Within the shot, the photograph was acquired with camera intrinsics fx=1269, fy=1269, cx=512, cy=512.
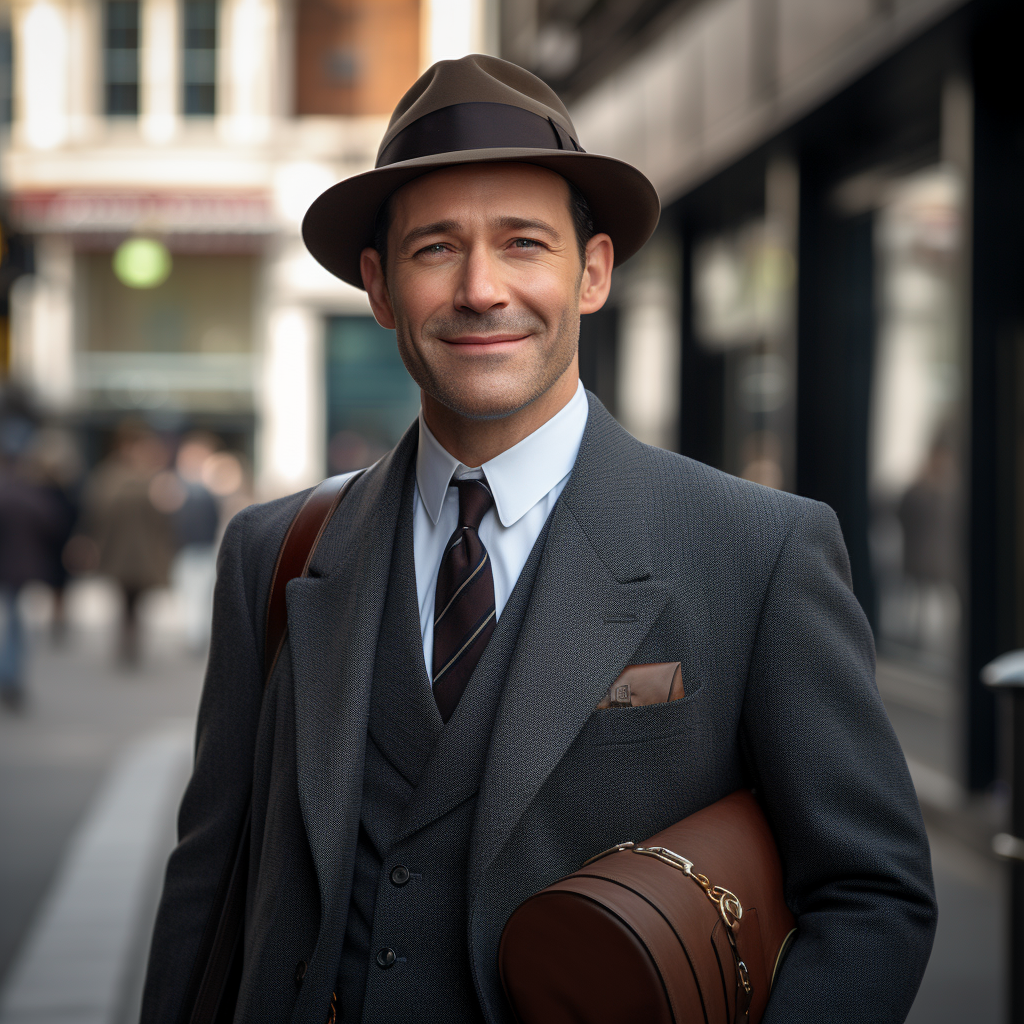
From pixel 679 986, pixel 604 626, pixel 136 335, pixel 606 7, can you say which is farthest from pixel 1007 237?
pixel 136 335

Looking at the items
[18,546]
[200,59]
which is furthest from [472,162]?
[200,59]

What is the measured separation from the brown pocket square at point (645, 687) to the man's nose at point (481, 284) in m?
0.56

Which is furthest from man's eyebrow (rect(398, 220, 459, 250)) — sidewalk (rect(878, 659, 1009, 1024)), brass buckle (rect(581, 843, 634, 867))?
sidewalk (rect(878, 659, 1009, 1024))

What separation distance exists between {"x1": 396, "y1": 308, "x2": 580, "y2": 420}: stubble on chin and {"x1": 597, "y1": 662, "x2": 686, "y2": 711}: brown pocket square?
0.43m

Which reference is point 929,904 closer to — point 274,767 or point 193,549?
point 274,767

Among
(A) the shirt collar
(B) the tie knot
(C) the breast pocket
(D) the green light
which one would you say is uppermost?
(D) the green light

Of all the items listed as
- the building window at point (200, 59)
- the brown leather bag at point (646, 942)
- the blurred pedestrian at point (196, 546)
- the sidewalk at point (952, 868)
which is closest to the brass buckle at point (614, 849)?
the brown leather bag at point (646, 942)

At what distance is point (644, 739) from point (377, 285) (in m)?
0.87

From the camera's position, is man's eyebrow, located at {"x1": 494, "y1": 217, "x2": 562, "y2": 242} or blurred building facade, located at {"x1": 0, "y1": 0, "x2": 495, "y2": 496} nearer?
man's eyebrow, located at {"x1": 494, "y1": 217, "x2": 562, "y2": 242}

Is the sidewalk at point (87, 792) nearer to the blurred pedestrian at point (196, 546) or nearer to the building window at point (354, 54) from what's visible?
the blurred pedestrian at point (196, 546)

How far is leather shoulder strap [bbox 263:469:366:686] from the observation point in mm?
2078

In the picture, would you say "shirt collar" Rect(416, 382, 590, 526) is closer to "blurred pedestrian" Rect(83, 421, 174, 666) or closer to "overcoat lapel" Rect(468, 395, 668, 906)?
"overcoat lapel" Rect(468, 395, 668, 906)

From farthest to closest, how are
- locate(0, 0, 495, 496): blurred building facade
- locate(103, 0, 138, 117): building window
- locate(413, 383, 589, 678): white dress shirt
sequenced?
locate(103, 0, 138, 117): building window < locate(0, 0, 495, 496): blurred building facade < locate(413, 383, 589, 678): white dress shirt

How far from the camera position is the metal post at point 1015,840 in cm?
305
